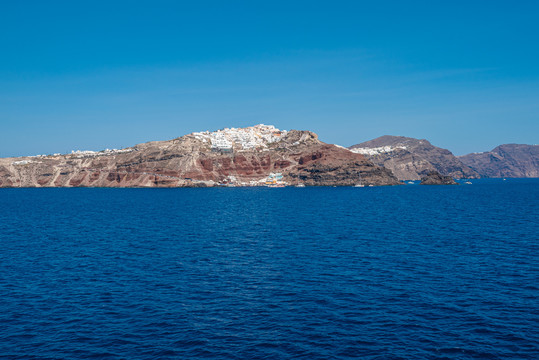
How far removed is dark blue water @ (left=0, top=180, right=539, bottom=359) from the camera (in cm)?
2984

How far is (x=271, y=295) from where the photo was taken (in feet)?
135

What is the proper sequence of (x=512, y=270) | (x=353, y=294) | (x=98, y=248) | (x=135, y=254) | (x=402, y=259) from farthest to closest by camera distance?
(x=98, y=248), (x=135, y=254), (x=402, y=259), (x=512, y=270), (x=353, y=294)

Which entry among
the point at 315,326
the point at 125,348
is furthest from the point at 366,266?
the point at 125,348

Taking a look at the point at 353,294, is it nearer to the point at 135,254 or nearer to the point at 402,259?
the point at 402,259

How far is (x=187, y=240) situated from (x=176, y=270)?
73.5 feet

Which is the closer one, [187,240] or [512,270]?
[512,270]

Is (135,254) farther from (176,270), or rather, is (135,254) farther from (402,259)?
(402,259)

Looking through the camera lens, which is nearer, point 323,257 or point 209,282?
point 209,282

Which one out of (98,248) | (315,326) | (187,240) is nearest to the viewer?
(315,326)

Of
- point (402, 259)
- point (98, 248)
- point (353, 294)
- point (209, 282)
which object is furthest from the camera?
point (98, 248)

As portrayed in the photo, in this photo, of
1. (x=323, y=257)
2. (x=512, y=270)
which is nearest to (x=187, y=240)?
(x=323, y=257)

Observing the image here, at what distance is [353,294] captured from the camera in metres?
41.2

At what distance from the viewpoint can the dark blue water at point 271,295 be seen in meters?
29.8

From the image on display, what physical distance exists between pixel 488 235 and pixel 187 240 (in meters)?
55.6
